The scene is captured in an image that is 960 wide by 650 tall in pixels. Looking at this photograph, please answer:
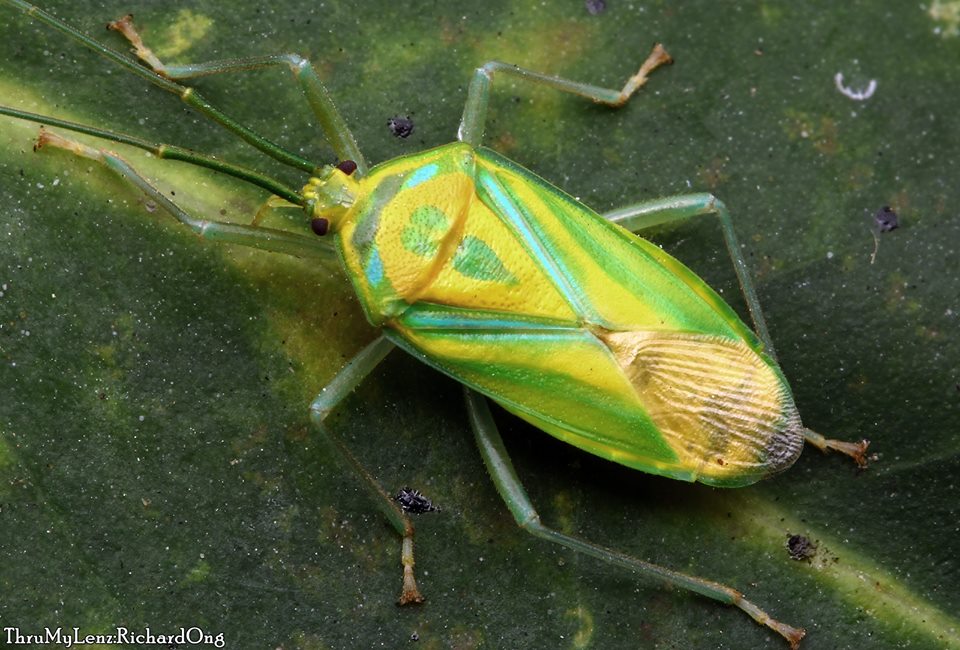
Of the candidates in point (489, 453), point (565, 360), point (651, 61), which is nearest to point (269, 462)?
point (489, 453)

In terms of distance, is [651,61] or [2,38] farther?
[651,61]

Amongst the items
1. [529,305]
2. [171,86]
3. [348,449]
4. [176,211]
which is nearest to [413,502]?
[348,449]

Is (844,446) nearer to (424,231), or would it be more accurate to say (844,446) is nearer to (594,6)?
(424,231)

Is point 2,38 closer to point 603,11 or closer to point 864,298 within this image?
point 603,11

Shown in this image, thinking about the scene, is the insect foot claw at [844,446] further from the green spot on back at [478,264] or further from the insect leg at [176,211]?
the insect leg at [176,211]

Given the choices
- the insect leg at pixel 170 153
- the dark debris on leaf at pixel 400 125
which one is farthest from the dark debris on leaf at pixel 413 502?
the dark debris on leaf at pixel 400 125

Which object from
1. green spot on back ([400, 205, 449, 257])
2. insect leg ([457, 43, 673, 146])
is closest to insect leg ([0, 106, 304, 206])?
green spot on back ([400, 205, 449, 257])

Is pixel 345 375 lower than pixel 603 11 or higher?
lower
